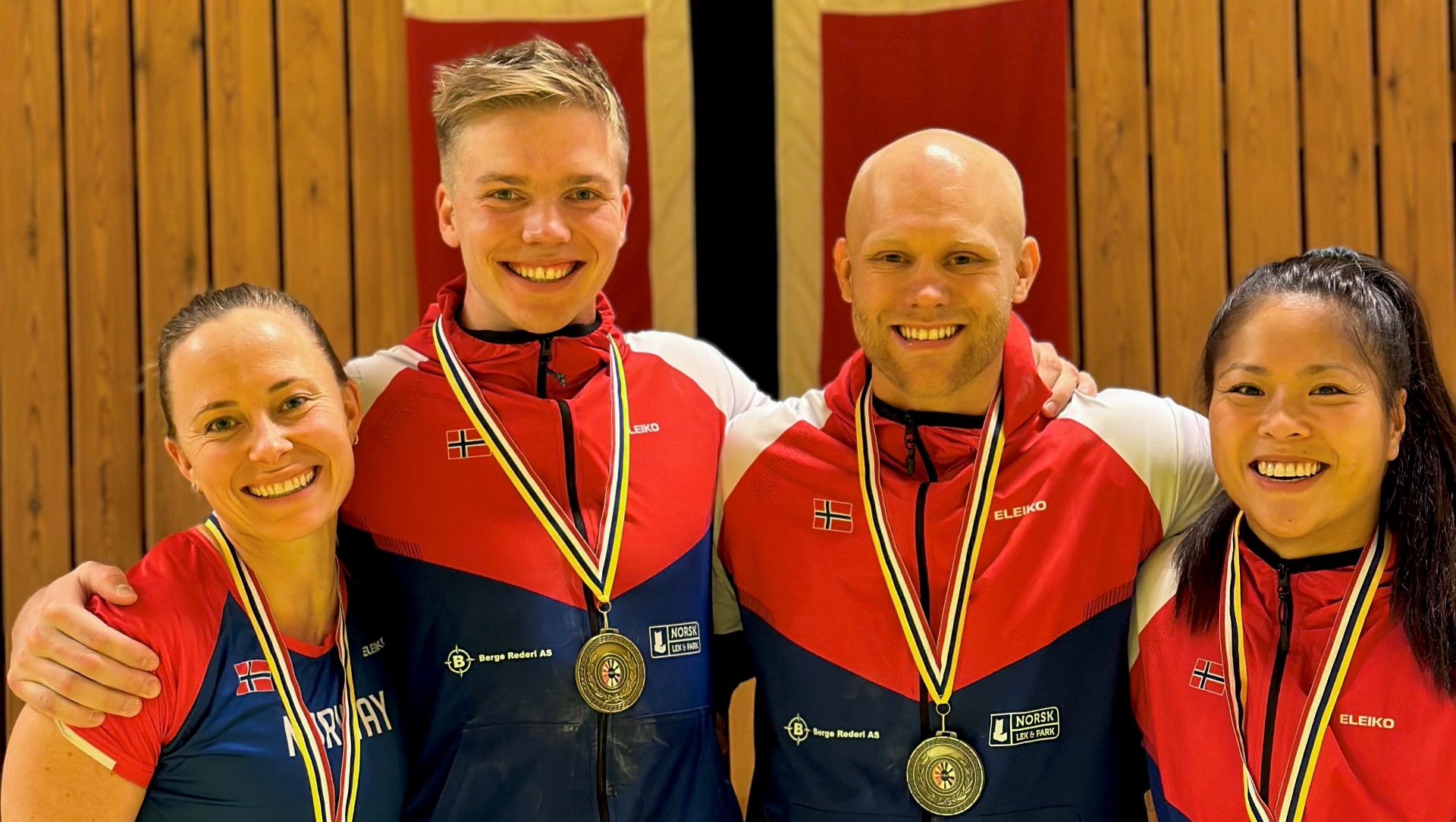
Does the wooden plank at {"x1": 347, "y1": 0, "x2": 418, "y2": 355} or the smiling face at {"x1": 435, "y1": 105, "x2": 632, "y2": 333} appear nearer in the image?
the smiling face at {"x1": 435, "y1": 105, "x2": 632, "y2": 333}

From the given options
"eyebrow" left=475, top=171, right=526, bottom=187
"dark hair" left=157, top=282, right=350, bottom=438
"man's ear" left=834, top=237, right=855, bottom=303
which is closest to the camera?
"dark hair" left=157, top=282, right=350, bottom=438

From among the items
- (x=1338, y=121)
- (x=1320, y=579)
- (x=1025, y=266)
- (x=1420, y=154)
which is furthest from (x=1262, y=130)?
(x=1320, y=579)

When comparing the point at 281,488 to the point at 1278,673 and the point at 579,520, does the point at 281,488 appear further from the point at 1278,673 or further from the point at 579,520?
the point at 1278,673

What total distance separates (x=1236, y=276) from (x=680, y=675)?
8.09ft

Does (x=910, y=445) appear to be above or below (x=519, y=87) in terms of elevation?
below

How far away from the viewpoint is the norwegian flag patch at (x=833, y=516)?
2.62 m

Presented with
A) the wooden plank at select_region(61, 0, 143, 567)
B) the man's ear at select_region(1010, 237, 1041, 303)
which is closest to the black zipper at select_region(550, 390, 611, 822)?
the man's ear at select_region(1010, 237, 1041, 303)

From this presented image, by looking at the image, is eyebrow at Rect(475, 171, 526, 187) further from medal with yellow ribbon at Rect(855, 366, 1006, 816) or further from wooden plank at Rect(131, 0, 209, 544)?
wooden plank at Rect(131, 0, 209, 544)

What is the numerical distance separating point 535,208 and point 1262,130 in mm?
2511

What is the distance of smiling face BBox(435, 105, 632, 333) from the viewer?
2.64 m

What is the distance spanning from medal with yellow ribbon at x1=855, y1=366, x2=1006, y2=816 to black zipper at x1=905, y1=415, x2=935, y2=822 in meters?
0.02

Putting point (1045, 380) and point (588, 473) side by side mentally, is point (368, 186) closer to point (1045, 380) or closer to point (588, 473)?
point (588, 473)

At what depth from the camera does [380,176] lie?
419 centimetres

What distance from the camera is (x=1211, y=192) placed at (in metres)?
4.06
